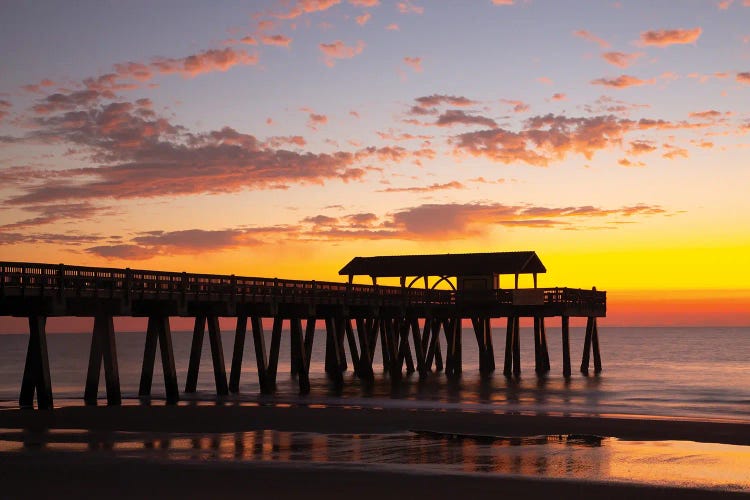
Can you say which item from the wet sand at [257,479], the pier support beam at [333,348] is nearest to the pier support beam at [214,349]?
the pier support beam at [333,348]

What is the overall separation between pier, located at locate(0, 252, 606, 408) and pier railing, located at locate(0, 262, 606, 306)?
0.13ft

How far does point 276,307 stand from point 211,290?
4.54 meters

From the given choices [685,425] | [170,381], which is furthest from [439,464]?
[170,381]

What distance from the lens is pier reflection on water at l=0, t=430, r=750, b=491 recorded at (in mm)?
18859

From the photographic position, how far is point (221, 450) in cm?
2123

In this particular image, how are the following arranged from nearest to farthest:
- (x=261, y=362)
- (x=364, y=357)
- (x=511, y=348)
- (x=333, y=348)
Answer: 1. (x=261, y=362)
2. (x=333, y=348)
3. (x=364, y=357)
4. (x=511, y=348)

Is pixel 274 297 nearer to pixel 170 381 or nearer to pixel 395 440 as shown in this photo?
pixel 170 381

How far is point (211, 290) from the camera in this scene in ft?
118

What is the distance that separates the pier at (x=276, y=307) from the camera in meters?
29.2

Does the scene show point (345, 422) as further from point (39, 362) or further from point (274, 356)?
point (274, 356)

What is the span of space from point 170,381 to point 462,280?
27980mm

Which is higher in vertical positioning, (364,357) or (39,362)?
(39,362)

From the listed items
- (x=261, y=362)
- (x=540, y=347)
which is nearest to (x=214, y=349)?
(x=261, y=362)

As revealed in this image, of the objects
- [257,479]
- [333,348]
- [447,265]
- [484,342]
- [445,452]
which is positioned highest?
[447,265]
